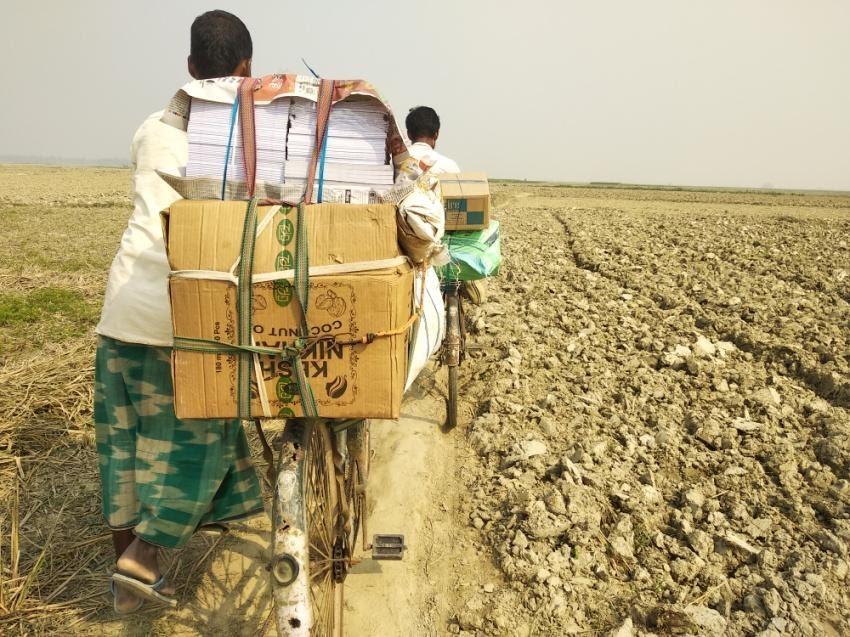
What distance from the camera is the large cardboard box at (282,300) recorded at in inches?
56.6

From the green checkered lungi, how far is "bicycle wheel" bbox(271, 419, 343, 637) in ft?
1.45

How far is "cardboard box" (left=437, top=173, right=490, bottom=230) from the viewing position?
12.5 feet

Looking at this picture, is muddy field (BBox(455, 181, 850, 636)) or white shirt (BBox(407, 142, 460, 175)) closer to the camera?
muddy field (BBox(455, 181, 850, 636))

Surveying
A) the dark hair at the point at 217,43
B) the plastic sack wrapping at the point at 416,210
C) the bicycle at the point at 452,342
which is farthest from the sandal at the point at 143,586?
the bicycle at the point at 452,342

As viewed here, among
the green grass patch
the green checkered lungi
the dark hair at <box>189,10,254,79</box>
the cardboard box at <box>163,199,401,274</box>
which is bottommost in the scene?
the green grass patch

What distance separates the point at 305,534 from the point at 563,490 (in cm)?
201

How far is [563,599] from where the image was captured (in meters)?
2.63

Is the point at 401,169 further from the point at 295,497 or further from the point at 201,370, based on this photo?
the point at 295,497

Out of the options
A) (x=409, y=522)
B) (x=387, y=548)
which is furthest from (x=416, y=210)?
(x=409, y=522)

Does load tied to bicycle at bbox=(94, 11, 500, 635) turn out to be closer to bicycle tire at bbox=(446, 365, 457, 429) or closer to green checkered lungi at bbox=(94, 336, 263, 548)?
green checkered lungi at bbox=(94, 336, 263, 548)

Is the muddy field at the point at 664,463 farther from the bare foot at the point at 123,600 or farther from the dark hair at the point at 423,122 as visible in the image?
the dark hair at the point at 423,122

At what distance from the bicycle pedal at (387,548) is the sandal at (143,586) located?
0.86 m

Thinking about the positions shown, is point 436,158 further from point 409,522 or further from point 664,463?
point 664,463

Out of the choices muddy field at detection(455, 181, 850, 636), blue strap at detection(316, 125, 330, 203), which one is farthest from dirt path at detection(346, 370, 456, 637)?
blue strap at detection(316, 125, 330, 203)
